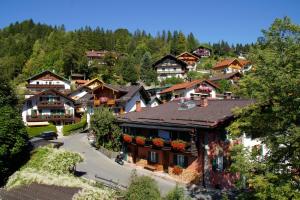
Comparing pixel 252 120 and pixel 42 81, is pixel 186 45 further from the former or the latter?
pixel 252 120

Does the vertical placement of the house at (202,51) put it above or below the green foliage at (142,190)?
above

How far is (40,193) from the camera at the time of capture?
23.0 metres

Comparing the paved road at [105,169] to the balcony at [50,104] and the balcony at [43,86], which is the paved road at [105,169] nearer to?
the balcony at [50,104]

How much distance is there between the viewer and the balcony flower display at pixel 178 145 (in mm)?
34125

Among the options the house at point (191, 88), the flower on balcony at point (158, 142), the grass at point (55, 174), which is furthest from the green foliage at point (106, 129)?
the house at point (191, 88)

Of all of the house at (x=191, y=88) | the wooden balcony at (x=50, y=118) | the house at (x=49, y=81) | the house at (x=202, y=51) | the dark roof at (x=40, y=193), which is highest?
the house at (x=202, y=51)

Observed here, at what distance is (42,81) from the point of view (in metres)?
91.9

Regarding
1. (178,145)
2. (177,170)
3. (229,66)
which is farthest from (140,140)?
(229,66)

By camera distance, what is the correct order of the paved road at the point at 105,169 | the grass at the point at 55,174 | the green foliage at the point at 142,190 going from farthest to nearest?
1. the paved road at the point at 105,169
2. the green foliage at the point at 142,190
3. the grass at the point at 55,174

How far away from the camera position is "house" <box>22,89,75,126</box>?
70.2 m

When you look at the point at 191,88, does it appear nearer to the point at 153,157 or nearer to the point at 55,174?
the point at 153,157

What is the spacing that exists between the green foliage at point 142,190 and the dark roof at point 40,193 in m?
3.21

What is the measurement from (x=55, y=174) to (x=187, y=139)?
12.2 m

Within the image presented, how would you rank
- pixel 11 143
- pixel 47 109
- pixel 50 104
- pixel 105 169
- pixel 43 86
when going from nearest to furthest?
pixel 11 143 → pixel 105 169 → pixel 50 104 → pixel 47 109 → pixel 43 86
